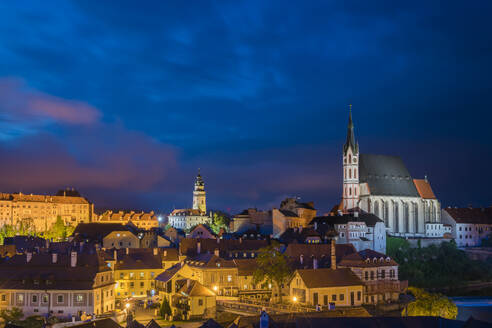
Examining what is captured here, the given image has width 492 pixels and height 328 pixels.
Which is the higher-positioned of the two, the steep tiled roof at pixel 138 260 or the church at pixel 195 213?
the church at pixel 195 213

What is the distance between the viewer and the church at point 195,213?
158 m

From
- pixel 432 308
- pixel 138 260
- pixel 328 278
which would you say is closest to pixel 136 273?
pixel 138 260

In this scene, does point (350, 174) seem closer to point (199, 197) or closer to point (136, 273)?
point (136, 273)

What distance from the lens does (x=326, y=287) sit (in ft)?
197

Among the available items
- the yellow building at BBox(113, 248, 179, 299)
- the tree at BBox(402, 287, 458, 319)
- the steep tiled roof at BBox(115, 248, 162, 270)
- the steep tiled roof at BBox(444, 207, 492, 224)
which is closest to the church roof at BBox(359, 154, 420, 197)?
the steep tiled roof at BBox(444, 207, 492, 224)

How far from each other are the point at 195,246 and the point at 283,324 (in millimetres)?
40374

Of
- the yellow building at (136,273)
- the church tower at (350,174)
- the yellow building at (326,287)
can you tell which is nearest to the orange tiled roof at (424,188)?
the church tower at (350,174)

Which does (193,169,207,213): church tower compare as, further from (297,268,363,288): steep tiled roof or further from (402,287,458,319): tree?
(402,287,458,319): tree

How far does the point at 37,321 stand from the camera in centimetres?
5062

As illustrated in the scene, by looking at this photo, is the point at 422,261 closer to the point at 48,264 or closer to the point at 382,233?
the point at 382,233

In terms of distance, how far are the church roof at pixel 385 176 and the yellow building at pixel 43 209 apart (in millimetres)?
73948

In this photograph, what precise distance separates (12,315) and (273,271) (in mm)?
24664

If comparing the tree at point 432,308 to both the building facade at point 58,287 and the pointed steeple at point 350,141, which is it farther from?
the pointed steeple at point 350,141

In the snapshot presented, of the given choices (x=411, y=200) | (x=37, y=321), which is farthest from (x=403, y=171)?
(x=37, y=321)
